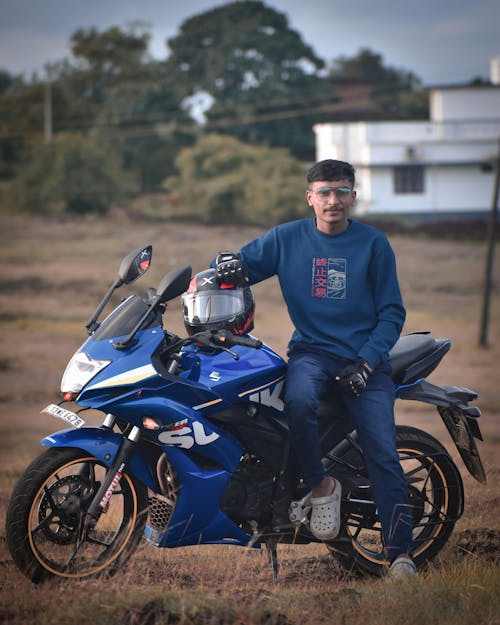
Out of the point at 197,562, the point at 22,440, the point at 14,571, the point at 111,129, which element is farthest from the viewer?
the point at 111,129

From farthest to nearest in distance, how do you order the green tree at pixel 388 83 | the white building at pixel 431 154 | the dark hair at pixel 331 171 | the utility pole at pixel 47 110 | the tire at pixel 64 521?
the green tree at pixel 388 83 < the utility pole at pixel 47 110 < the white building at pixel 431 154 < the dark hair at pixel 331 171 < the tire at pixel 64 521

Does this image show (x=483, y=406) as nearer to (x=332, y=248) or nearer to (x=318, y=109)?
(x=332, y=248)

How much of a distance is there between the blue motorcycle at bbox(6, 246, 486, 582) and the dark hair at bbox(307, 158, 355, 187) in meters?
0.95

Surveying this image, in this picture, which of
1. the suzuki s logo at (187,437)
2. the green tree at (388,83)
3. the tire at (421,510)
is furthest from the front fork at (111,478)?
the green tree at (388,83)

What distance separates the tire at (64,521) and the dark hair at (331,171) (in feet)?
6.36

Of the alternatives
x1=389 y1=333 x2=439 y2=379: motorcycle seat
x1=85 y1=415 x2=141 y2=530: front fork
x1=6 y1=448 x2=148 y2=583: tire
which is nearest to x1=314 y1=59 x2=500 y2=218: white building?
x1=389 y1=333 x2=439 y2=379: motorcycle seat

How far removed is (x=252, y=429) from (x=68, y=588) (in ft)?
4.10

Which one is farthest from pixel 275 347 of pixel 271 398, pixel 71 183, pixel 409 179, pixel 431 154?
pixel 431 154

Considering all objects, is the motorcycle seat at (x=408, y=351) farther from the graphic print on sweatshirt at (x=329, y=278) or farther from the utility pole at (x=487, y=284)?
the utility pole at (x=487, y=284)

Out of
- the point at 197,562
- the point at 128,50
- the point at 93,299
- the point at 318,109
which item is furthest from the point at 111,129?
the point at 197,562

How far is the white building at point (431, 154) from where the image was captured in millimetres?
49312

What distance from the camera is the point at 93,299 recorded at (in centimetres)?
3381

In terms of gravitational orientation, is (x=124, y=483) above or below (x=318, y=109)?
below

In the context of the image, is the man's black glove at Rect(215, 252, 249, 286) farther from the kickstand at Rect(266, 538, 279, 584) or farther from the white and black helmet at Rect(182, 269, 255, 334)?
the kickstand at Rect(266, 538, 279, 584)
